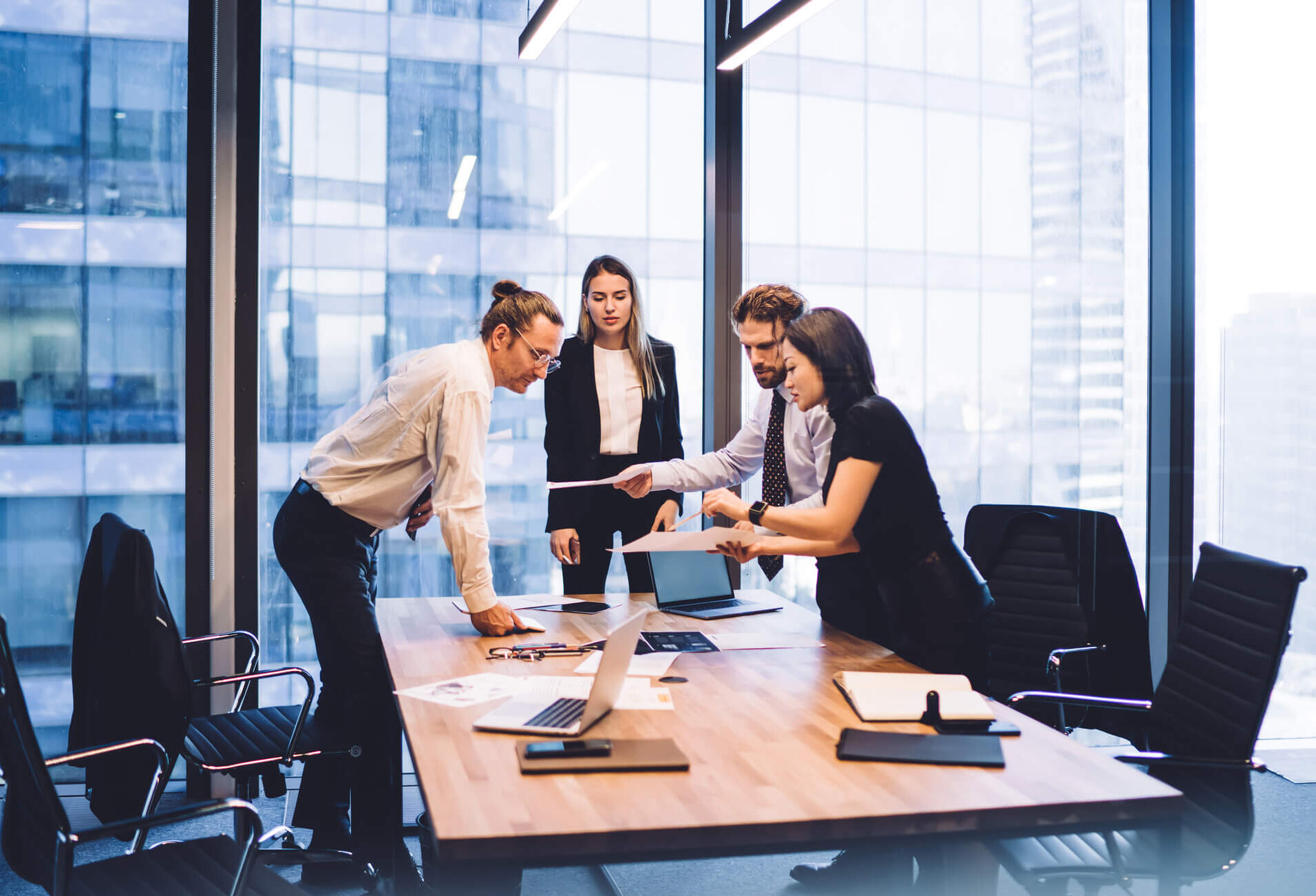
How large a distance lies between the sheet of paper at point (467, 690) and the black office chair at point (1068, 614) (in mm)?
1485

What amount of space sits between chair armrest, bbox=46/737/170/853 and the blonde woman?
153cm

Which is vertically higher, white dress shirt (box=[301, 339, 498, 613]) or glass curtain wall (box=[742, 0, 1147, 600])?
glass curtain wall (box=[742, 0, 1147, 600])

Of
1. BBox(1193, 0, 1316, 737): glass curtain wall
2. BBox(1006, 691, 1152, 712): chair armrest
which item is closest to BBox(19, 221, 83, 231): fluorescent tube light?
BBox(1006, 691, 1152, 712): chair armrest

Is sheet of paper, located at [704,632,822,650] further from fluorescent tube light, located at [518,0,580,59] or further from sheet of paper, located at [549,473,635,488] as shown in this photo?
fluorescent tube light, located at [518,0,580,59]

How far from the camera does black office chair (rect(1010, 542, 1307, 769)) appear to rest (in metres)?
1.89

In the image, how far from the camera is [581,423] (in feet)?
11.2

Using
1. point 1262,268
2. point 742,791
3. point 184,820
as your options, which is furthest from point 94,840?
point 1262,268

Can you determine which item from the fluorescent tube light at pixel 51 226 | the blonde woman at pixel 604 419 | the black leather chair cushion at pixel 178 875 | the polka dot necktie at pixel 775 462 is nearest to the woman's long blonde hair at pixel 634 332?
the blonde woman at pixel 604 419

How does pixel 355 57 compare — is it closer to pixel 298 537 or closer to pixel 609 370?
pixel 609 370

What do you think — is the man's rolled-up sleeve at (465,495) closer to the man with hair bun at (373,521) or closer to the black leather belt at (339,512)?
the man with hair bun at (373,521)

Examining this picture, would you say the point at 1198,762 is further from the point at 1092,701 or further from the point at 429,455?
the point at 429,455

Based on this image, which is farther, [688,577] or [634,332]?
[634,332]

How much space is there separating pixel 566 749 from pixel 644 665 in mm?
634

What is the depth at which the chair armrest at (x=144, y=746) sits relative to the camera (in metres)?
1.87
